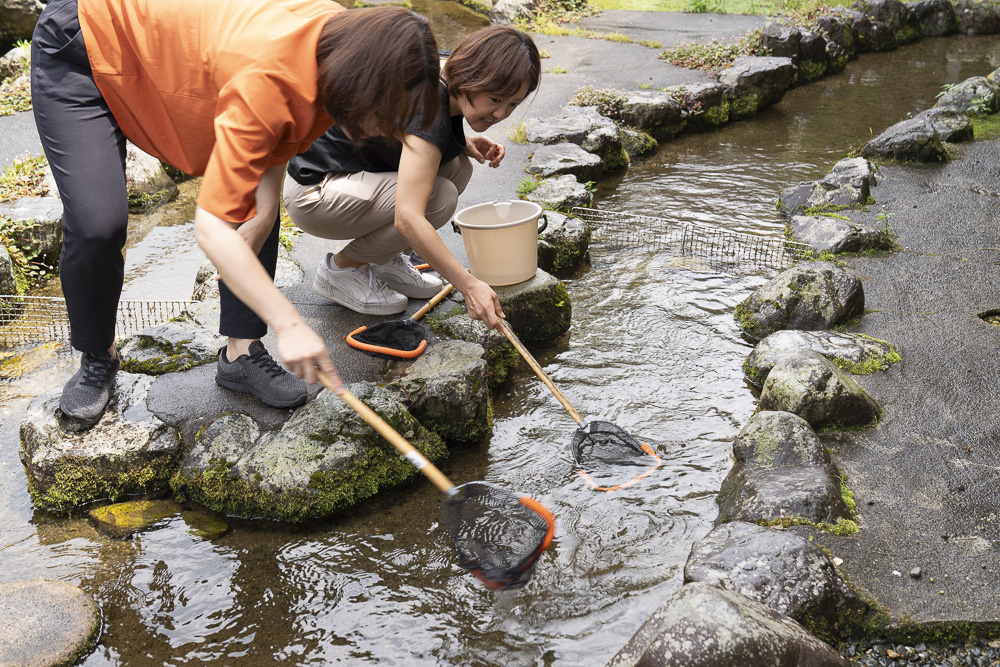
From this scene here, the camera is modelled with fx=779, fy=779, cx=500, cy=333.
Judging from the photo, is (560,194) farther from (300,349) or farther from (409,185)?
(300,349)

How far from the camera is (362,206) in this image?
3586 millimetres

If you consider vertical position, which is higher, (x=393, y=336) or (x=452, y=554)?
(x=393, y=336)

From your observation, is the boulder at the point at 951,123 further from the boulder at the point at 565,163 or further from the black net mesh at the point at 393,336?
the black net mesh at the point at 393,336

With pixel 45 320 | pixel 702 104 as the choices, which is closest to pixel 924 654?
pixel 45 320

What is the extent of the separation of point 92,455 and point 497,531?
173 cm

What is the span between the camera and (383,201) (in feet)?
11.8

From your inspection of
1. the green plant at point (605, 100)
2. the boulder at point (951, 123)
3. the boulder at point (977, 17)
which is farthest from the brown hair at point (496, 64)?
the boulder at point (977, 17)

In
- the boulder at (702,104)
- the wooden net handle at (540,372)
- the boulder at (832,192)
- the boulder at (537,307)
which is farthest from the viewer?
the boulder at (702,104)

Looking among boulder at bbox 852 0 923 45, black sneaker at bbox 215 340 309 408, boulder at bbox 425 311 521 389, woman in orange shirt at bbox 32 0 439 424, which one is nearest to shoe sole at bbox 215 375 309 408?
black sneaker at bbox 215 340 309 408

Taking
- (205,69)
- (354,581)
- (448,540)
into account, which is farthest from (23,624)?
(205,69)

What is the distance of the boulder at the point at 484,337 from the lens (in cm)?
408

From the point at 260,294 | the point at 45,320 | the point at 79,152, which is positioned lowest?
the point at 45,320

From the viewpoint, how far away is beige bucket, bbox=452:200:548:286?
13.4 ft

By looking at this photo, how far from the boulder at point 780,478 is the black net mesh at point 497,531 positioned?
2.67ft
